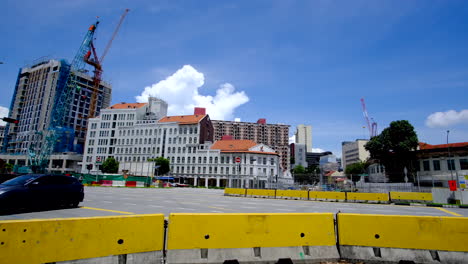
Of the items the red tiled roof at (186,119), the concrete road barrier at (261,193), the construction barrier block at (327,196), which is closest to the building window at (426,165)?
the construction barrier block at (327,196)

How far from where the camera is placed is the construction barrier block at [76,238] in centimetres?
413

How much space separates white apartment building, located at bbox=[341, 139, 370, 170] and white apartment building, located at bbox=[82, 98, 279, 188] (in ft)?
345

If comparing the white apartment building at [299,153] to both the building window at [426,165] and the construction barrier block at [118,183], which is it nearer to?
the building window at [426,165]

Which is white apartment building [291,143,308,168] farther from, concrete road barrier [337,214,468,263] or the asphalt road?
concrete road barrier [337,214,468,263]

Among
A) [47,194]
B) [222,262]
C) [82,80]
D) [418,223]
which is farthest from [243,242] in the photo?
[82,80]

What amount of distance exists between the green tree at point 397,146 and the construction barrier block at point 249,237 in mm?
53364

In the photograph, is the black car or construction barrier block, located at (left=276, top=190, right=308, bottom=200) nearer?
the black car

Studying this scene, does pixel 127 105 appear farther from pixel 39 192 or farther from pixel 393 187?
pixel 39 192

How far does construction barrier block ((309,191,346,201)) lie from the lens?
2534 cm

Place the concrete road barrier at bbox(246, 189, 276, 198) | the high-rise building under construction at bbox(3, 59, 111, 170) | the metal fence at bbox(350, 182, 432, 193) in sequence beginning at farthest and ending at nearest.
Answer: the high-rise building under construction at bbox(3, 59, 111, 170) < the metal fence at bbox(350, 182, 432, 193) < the concrete road barrier at bbox(246, 189, 276, 198)

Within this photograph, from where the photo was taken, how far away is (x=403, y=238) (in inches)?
223

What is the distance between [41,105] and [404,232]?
452 ft

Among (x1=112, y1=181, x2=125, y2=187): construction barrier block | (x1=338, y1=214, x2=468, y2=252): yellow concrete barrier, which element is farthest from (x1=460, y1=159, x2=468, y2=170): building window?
(x1=112, y1=181, x2=125, y2=187): construction barrier block

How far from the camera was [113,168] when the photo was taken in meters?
73.9
